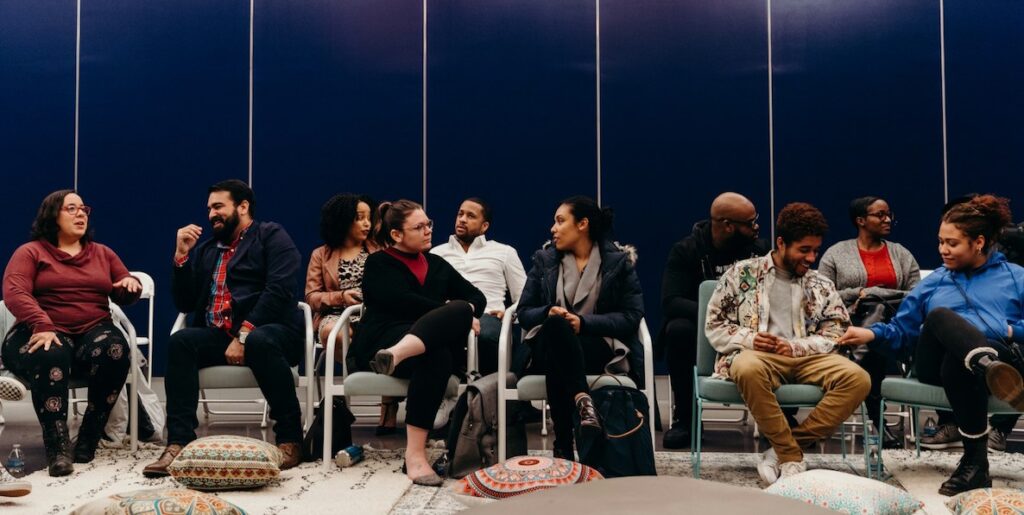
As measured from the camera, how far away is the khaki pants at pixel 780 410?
3.80 m

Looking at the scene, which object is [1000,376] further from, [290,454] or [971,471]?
[290,454]

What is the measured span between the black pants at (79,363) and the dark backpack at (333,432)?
0.86 meters

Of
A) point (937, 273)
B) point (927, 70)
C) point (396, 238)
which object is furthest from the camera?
point (927, 70)

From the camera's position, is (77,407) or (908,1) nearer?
(77,407)

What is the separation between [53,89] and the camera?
6.94 metres

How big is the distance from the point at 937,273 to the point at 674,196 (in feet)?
8.81

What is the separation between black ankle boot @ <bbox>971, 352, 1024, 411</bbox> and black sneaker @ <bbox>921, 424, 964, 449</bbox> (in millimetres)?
1144

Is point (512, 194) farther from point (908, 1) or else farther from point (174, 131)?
point (908, 1)

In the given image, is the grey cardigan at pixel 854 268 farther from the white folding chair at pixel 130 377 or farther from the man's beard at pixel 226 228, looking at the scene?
the white folding chair at pixel 130 377

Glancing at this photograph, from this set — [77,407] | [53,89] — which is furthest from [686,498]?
[53,89]

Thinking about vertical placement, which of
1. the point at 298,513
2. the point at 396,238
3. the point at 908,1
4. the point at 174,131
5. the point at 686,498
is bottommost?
the point at 298,513

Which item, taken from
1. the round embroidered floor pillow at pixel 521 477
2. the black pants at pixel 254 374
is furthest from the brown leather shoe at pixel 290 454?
the round embroidered floor pillow at pixel 521 477

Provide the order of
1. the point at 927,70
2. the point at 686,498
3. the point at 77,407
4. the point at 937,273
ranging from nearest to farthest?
the point at 686,498 → the point at 937,273 → the point at 77,407 → the point at 927,70

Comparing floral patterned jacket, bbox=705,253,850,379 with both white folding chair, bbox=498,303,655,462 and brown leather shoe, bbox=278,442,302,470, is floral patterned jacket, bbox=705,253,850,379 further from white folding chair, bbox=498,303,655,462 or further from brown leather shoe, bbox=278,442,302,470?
brown leather shoe, bbox=278,442,302,470
